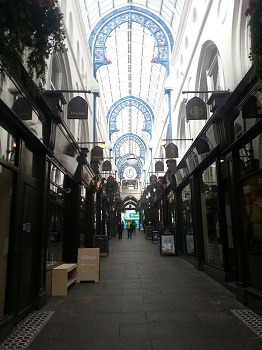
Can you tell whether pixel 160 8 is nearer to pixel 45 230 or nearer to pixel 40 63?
pixel 45 230

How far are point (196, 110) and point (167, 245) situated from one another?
7.33 meters

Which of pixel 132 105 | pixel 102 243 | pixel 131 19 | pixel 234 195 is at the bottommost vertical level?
pixel 102 243

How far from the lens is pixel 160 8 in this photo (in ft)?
65.2

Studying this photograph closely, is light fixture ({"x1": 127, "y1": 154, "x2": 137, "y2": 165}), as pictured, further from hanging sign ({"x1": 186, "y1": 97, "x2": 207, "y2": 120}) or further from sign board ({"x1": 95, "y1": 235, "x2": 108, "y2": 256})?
hanging sign ({"x1": 186, "y1": 97, "x2": 207, "y2": 120})

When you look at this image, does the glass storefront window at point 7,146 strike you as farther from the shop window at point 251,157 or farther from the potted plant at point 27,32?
the shop window at point 251,157

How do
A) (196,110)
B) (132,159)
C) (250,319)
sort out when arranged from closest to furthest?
(250,319) → (196,110) → (132,159)

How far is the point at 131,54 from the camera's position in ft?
98.0

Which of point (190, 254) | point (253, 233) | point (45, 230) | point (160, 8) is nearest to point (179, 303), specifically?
point (253, 233)

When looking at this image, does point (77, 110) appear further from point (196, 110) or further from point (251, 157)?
point (251, 157)

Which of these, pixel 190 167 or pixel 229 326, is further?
pixel 190 167

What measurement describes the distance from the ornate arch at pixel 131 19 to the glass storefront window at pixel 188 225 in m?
9.32

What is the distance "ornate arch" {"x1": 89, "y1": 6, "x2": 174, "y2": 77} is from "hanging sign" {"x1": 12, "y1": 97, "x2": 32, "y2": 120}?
48.2 feet

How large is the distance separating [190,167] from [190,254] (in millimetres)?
3532

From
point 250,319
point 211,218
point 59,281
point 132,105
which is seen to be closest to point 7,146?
point 59,281
